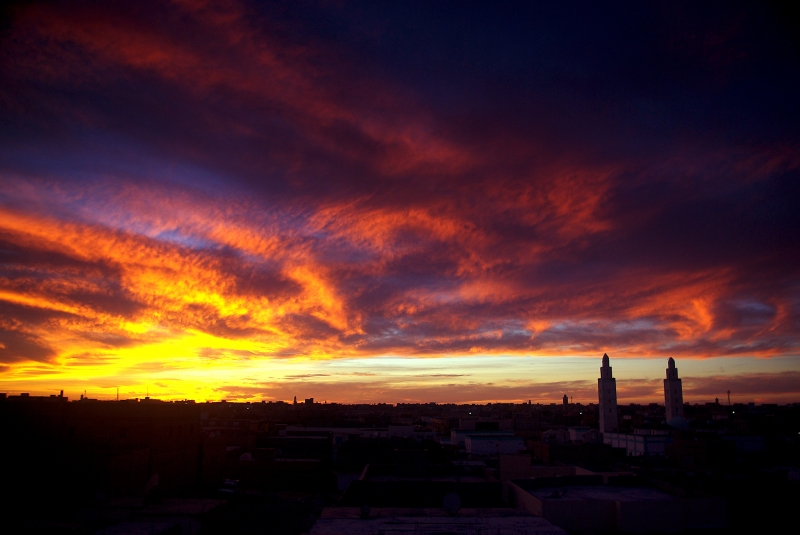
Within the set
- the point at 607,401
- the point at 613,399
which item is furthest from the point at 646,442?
the point at 613,399

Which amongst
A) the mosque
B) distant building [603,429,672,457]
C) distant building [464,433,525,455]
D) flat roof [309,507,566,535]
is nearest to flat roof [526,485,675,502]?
flat roof [309,507,566,535]

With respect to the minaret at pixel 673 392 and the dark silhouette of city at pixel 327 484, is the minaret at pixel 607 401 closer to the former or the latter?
the minaret at pixel 673 392

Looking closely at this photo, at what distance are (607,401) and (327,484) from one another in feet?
194

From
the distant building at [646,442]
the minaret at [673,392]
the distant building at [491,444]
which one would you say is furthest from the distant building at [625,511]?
the minaret at [673,392]

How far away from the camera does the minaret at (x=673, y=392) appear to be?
96.4 metres

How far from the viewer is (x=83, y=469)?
31.4m

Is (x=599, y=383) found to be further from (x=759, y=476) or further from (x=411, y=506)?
(x=411, y=506)

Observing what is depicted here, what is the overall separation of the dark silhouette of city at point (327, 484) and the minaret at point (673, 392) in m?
31.7

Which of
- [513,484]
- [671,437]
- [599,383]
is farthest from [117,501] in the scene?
[599,383]

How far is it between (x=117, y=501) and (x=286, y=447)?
34204 millimetres

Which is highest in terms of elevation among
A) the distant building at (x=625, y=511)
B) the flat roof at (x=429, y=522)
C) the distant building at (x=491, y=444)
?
the flat roof at (x=429, y=522)

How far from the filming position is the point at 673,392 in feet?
317

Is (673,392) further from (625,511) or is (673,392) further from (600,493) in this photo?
(625,511)

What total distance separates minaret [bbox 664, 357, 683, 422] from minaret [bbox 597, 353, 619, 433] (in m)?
10.0
